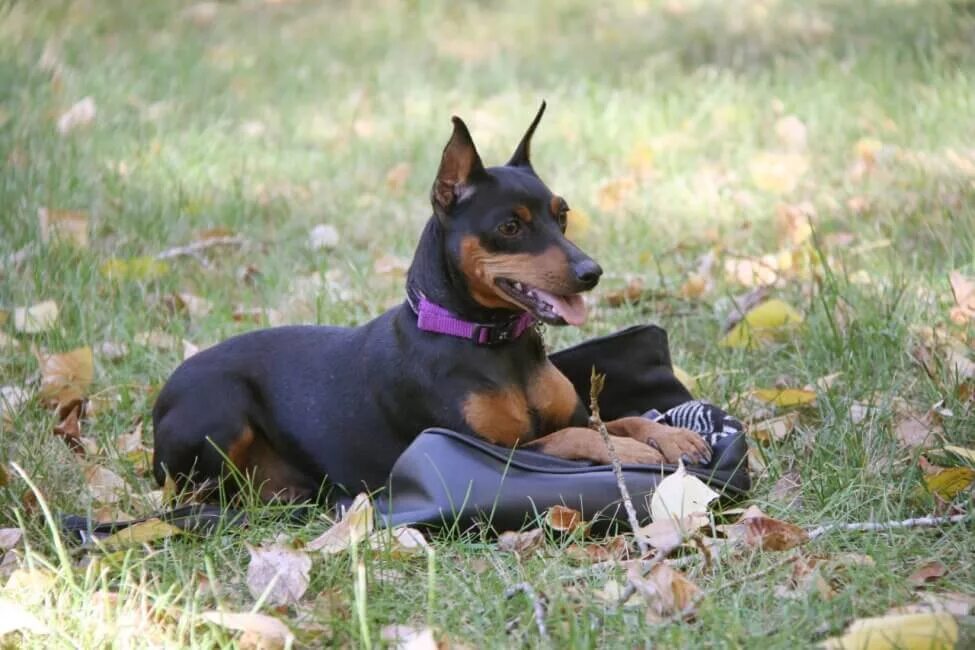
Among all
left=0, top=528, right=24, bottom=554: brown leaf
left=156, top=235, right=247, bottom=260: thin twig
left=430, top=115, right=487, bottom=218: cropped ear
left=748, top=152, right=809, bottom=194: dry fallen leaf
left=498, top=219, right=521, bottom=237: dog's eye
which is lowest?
left=0, top=528, right=24, bottom=554: brown leaf

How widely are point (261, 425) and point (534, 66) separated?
575 centimetres

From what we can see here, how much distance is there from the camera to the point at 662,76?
836cm

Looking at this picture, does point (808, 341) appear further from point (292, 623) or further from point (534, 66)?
point (534, 66)

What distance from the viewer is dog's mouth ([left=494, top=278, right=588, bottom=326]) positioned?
11.1 ft

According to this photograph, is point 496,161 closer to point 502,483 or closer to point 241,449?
point 241,449

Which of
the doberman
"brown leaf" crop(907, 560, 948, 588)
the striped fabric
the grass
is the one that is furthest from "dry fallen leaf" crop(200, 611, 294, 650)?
the striped fabric

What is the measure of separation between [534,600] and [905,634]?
713 mm

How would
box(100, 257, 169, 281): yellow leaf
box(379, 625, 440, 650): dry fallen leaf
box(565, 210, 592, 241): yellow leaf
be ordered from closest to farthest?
box(379, 625, 440, 650): dry fallen leaf, box(100, 257, 169, 281): yellow leaf, box(565, 210, 592, 241): yellow leaf

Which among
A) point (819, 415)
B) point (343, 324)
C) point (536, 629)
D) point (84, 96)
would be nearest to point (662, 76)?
point (84, 96)

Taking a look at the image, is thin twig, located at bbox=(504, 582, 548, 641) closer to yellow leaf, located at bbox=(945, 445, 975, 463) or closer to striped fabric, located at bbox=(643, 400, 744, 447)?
striped fabric, located at bbox=(643, 400, 744, 447)

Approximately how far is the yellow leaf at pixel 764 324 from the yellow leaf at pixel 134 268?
2257mm

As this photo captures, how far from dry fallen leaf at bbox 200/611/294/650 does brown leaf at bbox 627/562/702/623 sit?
70 centimetres

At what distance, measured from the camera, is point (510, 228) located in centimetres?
347

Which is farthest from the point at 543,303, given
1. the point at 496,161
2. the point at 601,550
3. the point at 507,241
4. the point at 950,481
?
the point at 496,161
